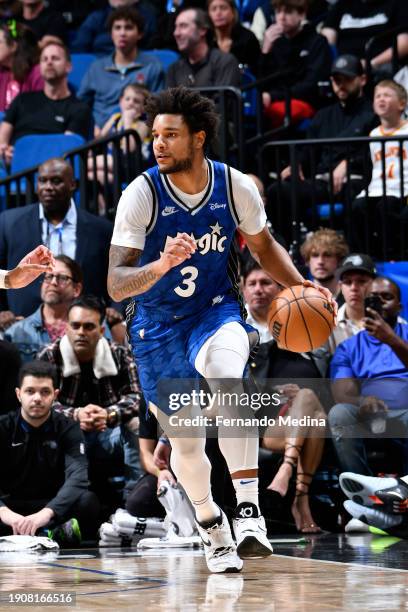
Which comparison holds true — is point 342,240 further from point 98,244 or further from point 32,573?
point 32,573

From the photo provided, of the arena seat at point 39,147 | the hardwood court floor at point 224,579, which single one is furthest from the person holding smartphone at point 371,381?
the arena seat at point 39,147

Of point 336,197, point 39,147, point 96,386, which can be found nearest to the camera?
point 96,386

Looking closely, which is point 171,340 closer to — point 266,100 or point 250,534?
point 250,534

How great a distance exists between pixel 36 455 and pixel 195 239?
2.68 meters

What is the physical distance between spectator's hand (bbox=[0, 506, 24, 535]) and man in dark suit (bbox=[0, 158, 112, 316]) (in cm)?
242

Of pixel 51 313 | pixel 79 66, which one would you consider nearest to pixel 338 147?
pixel 51 313

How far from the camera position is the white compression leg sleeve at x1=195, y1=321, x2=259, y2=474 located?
5.29 m

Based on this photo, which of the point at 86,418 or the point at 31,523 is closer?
the point at 31,523

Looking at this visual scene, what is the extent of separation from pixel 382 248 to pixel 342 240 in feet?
3.19

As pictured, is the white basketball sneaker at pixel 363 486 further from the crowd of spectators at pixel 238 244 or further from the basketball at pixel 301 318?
the basketball at pixel 301 318

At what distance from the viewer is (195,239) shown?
5.54 meters

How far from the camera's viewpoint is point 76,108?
11719 millimetres

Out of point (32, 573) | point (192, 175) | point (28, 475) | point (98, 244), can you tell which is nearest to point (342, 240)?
point (98, 244)

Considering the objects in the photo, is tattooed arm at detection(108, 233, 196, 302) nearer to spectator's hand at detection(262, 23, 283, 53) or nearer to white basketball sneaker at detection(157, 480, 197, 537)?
white basketball sneaker at detection(157, 480, 197, 537)
